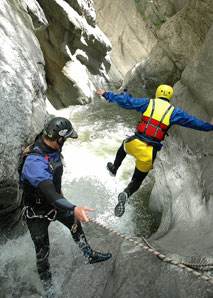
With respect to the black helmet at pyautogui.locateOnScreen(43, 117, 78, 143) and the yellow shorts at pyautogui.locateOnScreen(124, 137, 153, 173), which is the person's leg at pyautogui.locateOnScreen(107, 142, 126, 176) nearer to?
the yellow shorts at pyautogui.locateOnScreen(124, 137, 153, 173)

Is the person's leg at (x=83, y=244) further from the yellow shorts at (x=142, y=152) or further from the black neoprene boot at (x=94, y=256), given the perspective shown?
the yellow shorts at (x=142, y=152)

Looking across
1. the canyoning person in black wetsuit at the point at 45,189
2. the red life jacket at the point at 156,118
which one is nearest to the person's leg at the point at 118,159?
the red life jacket at the point at 156,118

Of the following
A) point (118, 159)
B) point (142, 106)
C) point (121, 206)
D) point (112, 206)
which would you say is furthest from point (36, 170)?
point (112, 206)

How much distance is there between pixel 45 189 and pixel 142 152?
2050 mm

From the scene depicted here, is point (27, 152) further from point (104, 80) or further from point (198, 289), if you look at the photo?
point (104, 80)

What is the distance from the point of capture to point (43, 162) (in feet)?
7.13

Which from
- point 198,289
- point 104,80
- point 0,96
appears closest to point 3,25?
point 0,96

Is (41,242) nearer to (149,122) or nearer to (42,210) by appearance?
(42,210)

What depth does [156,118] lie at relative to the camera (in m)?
3.49

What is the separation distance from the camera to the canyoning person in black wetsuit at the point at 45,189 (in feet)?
6.72

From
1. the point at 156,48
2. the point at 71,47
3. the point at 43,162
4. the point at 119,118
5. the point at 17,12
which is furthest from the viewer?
the point at 156,48

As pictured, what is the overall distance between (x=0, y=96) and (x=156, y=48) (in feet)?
38.9

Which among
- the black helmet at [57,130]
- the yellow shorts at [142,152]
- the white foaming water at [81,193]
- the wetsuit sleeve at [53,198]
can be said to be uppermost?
the black helmet at [57,130]

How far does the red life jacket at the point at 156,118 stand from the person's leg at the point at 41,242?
7.03 ft
